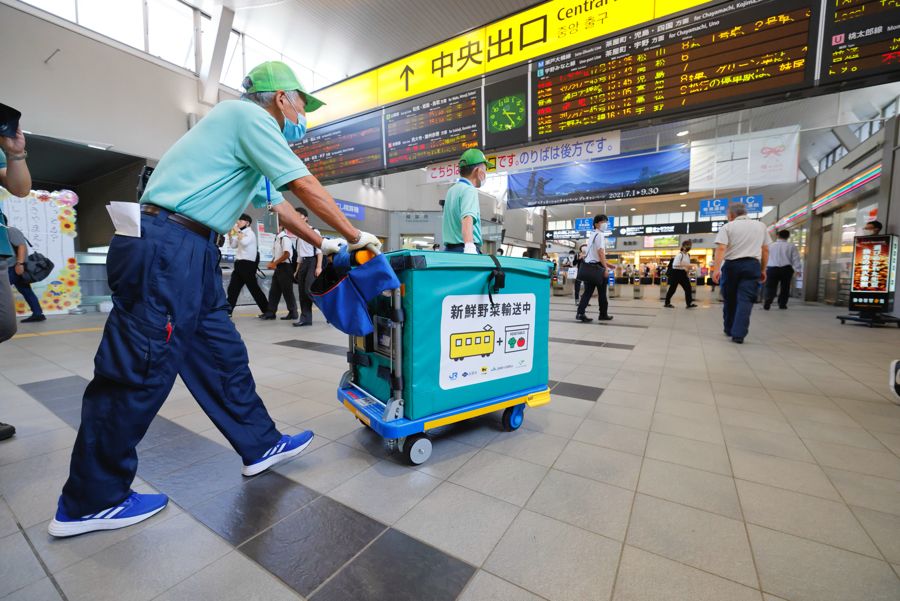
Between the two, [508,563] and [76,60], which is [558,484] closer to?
[508,563]

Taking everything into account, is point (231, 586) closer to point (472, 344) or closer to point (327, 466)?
point (327, 466)

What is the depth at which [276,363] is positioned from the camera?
132 inches

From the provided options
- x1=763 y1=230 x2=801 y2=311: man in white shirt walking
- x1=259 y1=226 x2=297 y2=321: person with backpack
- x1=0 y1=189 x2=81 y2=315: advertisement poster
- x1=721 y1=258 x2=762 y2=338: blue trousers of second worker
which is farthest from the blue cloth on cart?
x1=763 y1=230 x2=801 y2=311: man in white shirt walking

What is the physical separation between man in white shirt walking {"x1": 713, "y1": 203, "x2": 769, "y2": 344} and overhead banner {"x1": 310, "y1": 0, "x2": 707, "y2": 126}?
2344 millimetres

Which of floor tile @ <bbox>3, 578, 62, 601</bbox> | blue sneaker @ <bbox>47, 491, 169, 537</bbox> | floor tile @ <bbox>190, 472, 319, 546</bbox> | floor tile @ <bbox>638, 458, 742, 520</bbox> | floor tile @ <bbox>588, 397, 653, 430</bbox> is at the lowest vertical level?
floor tile @ <bbox>588, 397, 653, 430</bbox>

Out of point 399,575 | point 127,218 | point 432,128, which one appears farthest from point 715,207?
point 127,218

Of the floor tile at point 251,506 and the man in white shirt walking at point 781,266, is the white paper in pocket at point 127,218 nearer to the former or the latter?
the floor tile at point 251,506

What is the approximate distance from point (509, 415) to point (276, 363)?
235 centimetres

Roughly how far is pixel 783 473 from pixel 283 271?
5959 millimetres

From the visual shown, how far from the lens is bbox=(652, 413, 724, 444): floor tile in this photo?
6.15 ft

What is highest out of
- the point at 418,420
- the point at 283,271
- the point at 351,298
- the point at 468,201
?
the point at 468,201

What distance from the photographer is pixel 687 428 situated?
199cm

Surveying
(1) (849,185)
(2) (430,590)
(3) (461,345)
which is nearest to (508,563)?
(2) (430,590)

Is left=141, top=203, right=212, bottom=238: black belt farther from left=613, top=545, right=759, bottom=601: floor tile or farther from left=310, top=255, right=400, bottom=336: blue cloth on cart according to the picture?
left=613, top=545, right=759, bottom=601: floor tile
